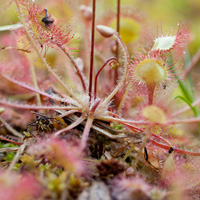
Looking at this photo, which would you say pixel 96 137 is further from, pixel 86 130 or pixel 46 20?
pixel 46 20

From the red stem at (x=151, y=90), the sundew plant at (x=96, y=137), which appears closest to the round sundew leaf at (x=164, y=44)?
the sundew plant at (x=96, y=137)

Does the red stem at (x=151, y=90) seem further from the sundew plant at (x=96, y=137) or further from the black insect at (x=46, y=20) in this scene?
the black insect at (x=46, y=20)

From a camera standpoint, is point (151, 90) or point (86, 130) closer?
point (86, 130)

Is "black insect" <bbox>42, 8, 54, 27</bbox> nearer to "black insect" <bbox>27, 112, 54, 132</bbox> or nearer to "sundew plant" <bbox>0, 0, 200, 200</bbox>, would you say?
"sundew plant" <bbox>0, 0, 200, 200</bbox>

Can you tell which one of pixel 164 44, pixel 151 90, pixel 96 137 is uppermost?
pixel 164 44

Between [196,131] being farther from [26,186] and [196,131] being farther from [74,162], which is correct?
[26,186]

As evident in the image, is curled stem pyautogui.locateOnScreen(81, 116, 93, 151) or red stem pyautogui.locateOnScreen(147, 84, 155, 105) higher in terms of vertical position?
red stem pyautogui.locateOnScreen(147, 84, 155, 105)

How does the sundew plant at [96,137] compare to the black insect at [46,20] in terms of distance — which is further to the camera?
the black insect at [46,20]

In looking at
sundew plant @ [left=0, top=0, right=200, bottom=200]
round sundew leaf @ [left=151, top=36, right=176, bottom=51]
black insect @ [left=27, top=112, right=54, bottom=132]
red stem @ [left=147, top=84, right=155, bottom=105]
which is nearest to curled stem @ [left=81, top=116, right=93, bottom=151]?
sundew plant @ [left=0, top=0, right=200, bottom=200]

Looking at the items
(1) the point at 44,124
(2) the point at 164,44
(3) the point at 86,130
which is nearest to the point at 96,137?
(3) the point at 86,130

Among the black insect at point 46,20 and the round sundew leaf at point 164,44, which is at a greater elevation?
the black insect at point 46,20

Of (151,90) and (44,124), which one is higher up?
(151,90)

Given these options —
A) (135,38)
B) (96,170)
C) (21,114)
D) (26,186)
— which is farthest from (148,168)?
(135,38)
